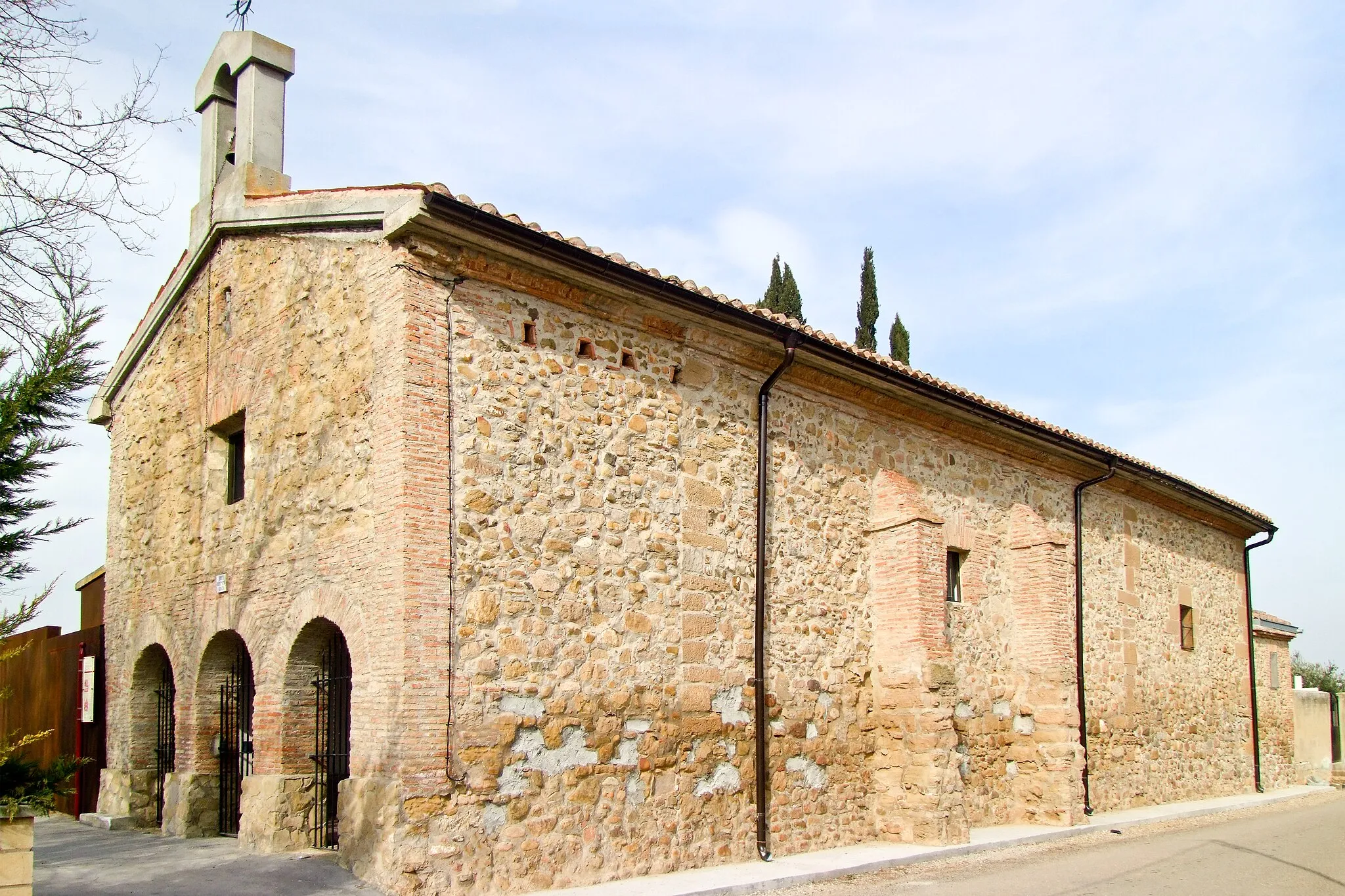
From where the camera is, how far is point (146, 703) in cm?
1185

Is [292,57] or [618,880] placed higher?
[292,57]

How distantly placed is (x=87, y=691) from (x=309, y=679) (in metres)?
5.09

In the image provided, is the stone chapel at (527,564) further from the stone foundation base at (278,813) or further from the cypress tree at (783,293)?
the cypress tree at (783,293)

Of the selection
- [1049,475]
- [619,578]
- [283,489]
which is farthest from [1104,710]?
[283,489]

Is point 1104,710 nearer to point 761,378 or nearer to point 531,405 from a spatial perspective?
point 761,378

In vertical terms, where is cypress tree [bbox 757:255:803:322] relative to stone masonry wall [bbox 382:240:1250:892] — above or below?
above

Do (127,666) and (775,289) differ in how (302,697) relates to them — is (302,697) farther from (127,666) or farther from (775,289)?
(775,289)

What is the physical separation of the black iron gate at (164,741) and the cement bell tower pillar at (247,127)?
4.74 meters

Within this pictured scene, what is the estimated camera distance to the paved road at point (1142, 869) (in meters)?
9.35

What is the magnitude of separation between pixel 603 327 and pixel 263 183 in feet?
12.4

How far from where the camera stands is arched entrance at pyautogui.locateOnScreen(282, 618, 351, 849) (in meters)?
9.23

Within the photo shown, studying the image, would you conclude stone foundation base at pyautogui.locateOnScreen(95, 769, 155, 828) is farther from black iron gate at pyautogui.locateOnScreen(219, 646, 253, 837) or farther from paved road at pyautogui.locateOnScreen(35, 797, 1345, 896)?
black iron gate at pyautogui.locateOnScreen(219, 646, 253, 837)

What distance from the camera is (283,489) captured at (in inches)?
381

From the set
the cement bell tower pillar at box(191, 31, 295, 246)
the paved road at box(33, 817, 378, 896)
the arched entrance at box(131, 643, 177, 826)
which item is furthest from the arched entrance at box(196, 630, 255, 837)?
the cement bell tower pillar at box(191, 31, 295, 246)
